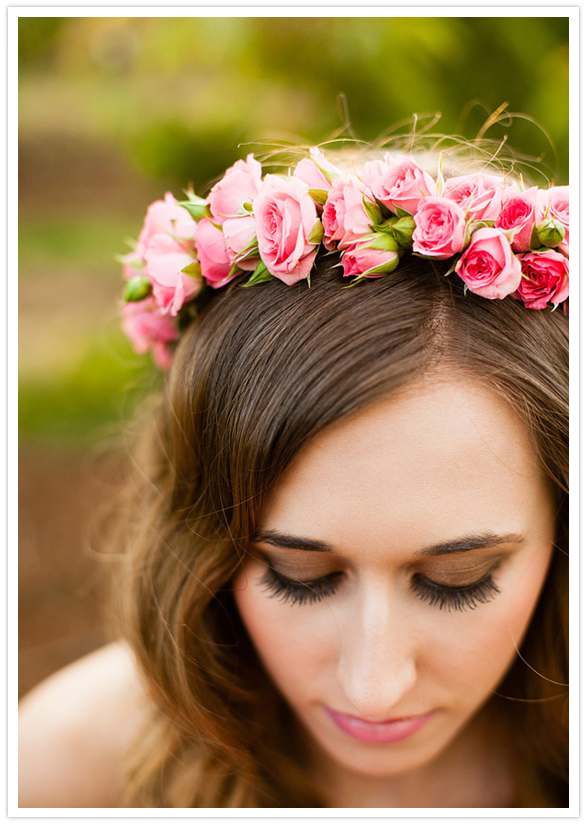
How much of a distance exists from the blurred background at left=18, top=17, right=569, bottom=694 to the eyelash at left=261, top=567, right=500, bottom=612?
2.23 feet

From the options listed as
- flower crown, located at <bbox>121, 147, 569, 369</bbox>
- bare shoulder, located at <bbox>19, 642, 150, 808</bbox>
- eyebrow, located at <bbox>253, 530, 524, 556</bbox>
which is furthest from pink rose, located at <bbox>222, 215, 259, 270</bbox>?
bare shoulder, located at <bbox>19, 642, 150, 808</bbox>

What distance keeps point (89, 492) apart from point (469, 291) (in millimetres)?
3228

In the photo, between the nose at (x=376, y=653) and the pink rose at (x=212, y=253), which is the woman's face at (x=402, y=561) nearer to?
the nose at (x=376, y=653)

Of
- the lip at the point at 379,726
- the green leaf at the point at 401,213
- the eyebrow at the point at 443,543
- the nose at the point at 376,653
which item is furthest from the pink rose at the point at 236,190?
the lip at the point at 379,726

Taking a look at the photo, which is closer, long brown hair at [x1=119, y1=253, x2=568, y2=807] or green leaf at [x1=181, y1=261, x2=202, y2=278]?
long brown hair at [x1=119, y1=253, x2=568, y2=807]

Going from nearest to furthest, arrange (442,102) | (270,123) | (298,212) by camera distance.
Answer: (298,212) < (442,102) < (270,123)

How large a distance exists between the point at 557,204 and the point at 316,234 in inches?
15.3

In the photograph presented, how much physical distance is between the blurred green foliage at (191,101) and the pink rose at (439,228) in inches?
18.9

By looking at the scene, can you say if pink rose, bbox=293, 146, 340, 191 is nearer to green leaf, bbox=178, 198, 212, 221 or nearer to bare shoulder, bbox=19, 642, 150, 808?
green leaf, bbox=178, 198, 212, 221

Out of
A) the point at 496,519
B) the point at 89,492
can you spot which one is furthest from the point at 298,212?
the point at 89,492

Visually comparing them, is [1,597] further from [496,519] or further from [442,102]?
[442,102]

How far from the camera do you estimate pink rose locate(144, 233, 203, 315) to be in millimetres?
1104
